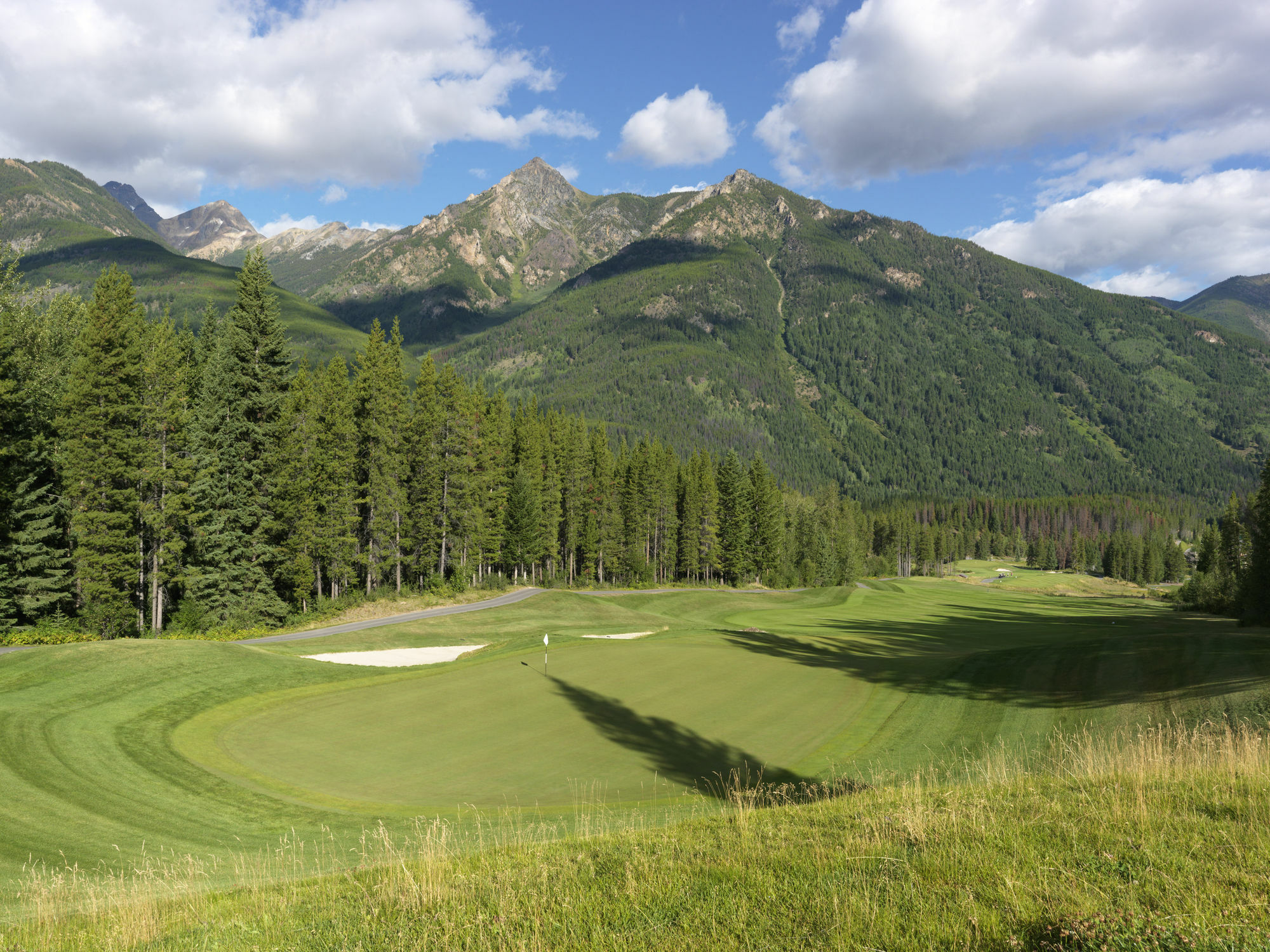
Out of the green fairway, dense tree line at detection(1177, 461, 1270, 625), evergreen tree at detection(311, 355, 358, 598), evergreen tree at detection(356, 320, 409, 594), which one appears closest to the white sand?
the green fairway

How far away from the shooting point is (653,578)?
3659 inches

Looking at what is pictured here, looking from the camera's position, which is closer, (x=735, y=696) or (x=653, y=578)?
(x=735, y=696)

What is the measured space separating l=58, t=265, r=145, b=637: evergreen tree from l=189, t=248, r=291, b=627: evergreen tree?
360 centimetres

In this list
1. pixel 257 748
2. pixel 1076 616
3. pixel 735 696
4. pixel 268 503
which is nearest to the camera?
pixel 257 748

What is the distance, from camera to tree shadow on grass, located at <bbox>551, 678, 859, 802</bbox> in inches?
555

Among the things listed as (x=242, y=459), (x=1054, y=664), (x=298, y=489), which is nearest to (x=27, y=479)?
(x=242, y=459)

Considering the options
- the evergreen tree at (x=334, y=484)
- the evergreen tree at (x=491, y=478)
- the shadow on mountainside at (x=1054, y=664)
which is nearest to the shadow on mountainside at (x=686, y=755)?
the shadow on mountainside at (x=1054, y=664)

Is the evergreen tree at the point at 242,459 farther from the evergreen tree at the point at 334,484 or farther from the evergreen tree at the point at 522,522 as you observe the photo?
the evergreen tree at the point at 522,522

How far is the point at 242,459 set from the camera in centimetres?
4309

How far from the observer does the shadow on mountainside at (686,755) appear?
1514cm

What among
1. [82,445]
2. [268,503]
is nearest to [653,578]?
[268,503]

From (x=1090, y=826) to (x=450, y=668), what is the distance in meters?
23.4

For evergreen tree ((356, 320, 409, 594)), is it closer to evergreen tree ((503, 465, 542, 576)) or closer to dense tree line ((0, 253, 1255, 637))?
dense tree line ((0, 253, 1255, 637))

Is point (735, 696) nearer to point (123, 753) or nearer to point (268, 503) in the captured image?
point (123, 753)
